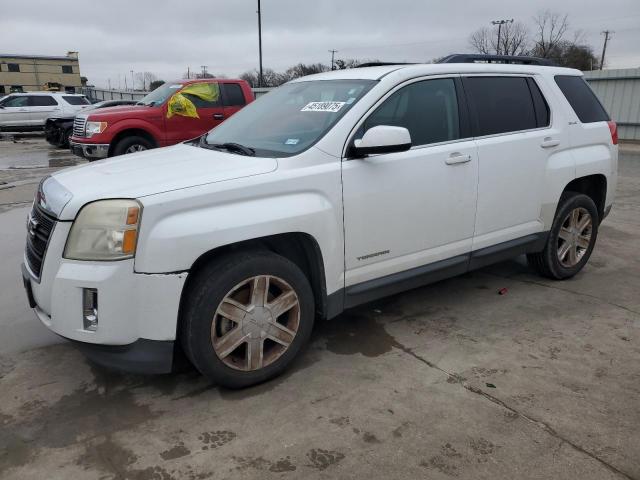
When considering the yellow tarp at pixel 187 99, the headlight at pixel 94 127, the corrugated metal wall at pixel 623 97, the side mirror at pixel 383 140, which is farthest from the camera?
the corrugated metal wall at pixel 623 97

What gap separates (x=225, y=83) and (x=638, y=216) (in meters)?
7.83

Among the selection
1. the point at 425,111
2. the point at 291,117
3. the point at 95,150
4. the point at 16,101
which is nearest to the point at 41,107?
the point at 16,101

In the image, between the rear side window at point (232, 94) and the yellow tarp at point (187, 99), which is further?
the rear side window at point (232, 94)

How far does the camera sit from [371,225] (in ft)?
10.6

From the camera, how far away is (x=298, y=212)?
2.89 metres

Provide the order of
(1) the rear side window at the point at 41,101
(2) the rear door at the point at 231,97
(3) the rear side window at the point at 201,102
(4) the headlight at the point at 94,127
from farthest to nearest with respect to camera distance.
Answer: (1) the rear side window at the point at 41,101 → (2) the rear door at the point at 231,97 → (3) the rear side window at the point at 201,102 → (4) the headlight at the point at 94,127

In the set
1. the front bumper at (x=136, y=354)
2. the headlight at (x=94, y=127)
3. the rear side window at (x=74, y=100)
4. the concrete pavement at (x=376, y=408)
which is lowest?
the concrete pavement at (x=376, y=408)

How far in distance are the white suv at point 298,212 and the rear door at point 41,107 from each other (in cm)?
1973

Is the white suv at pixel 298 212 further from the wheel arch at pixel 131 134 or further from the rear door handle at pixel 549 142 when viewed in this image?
the wheel arch at pixel 131 134

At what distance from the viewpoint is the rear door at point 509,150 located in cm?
381

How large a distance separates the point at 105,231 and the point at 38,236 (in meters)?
0.59

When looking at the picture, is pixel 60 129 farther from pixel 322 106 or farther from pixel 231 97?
pixel 322 106

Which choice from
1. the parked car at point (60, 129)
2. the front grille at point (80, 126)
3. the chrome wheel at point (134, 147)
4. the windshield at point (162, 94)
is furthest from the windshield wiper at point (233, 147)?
the parked car at point (60, 129)

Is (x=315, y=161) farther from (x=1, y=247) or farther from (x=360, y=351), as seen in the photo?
(x=1, y=247)
